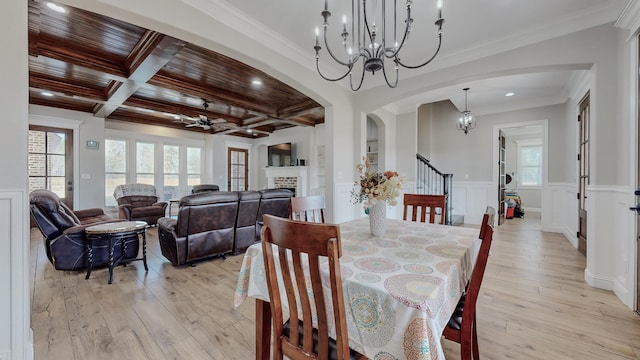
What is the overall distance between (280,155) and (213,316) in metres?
6.61

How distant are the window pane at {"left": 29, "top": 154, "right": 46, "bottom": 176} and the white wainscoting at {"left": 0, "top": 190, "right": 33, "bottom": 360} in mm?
5605

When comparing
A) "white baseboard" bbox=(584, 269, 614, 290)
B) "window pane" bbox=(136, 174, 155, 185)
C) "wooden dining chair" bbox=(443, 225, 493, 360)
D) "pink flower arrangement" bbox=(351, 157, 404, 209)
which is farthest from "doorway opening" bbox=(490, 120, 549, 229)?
"window pane" bbox=(136, 174, 155, 185)

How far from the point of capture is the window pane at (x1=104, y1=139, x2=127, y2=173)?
22.0ft

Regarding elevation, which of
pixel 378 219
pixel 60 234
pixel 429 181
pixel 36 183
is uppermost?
pixel 429 181

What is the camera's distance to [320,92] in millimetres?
3795

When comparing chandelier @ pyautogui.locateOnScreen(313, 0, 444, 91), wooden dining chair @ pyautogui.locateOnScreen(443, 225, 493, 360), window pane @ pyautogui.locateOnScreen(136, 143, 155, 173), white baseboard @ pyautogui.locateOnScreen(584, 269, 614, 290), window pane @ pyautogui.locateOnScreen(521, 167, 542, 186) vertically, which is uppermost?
chandelier @ pyautogui.locateOnScreen(313, 0, 444, 91)

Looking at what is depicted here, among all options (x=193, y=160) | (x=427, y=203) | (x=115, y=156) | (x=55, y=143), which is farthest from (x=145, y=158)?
(x=427, y=203)

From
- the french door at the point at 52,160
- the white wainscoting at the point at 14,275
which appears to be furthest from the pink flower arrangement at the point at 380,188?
the french door at the point at 52,160

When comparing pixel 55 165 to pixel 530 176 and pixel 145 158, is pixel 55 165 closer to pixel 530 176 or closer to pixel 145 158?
pixel 145 158

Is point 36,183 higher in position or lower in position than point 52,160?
lower

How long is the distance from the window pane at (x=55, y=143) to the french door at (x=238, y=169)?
14.1ft

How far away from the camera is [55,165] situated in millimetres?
5473

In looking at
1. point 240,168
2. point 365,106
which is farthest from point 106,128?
point 365,106

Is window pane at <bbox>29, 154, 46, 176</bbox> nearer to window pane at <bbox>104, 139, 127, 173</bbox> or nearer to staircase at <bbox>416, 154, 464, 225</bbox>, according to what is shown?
window pane at <bbox>104, 139, 127, 173</bbox>
